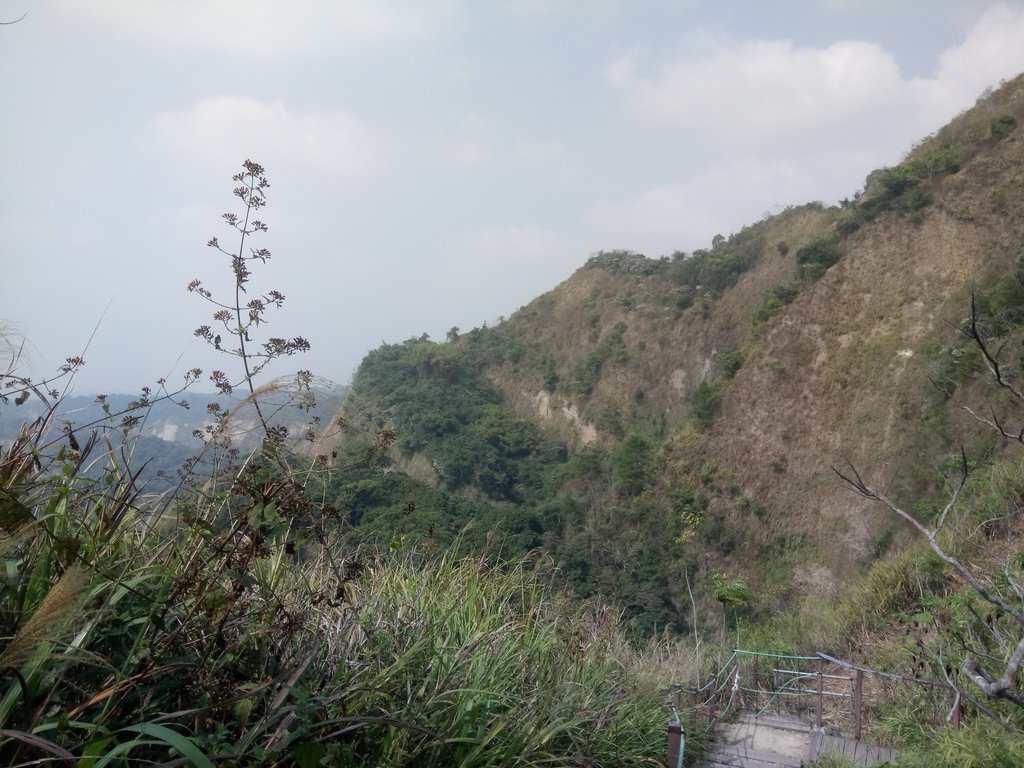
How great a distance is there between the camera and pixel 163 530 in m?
2.95

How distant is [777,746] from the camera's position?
224 inches

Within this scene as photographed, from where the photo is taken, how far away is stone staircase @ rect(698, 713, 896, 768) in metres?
4.98

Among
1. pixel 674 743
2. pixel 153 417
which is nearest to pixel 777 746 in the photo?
pixel 674 743

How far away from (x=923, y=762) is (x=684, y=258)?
43.9m

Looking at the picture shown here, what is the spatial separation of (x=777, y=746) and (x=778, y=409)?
929 inches

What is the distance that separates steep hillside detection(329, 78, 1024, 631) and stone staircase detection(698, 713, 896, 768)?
8.55m

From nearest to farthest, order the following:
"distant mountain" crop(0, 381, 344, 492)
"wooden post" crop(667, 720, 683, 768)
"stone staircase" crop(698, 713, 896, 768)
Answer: "distant mountain" crop(0, 381, 344, 492) < "wooden post" crop(667, 720, 683, 768) < "stone staircase" crop(698, 713, 896, 768)

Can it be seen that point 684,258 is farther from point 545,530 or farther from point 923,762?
point 923,762

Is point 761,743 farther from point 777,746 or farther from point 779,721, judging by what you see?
point 779,721

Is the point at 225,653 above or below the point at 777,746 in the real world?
above

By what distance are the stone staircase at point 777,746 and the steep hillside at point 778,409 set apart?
8.55 m

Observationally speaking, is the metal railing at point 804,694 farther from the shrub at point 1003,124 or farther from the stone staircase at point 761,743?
the shrub at point 1003,124

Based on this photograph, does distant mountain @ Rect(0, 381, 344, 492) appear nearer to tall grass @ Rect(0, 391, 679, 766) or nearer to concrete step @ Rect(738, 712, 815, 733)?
tall grass @ Rect(0, 391, 679, 766)

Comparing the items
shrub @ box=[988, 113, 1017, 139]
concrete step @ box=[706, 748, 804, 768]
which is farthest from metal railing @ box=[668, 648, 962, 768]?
shrub @ box=[988, 113, 1017, 139]
